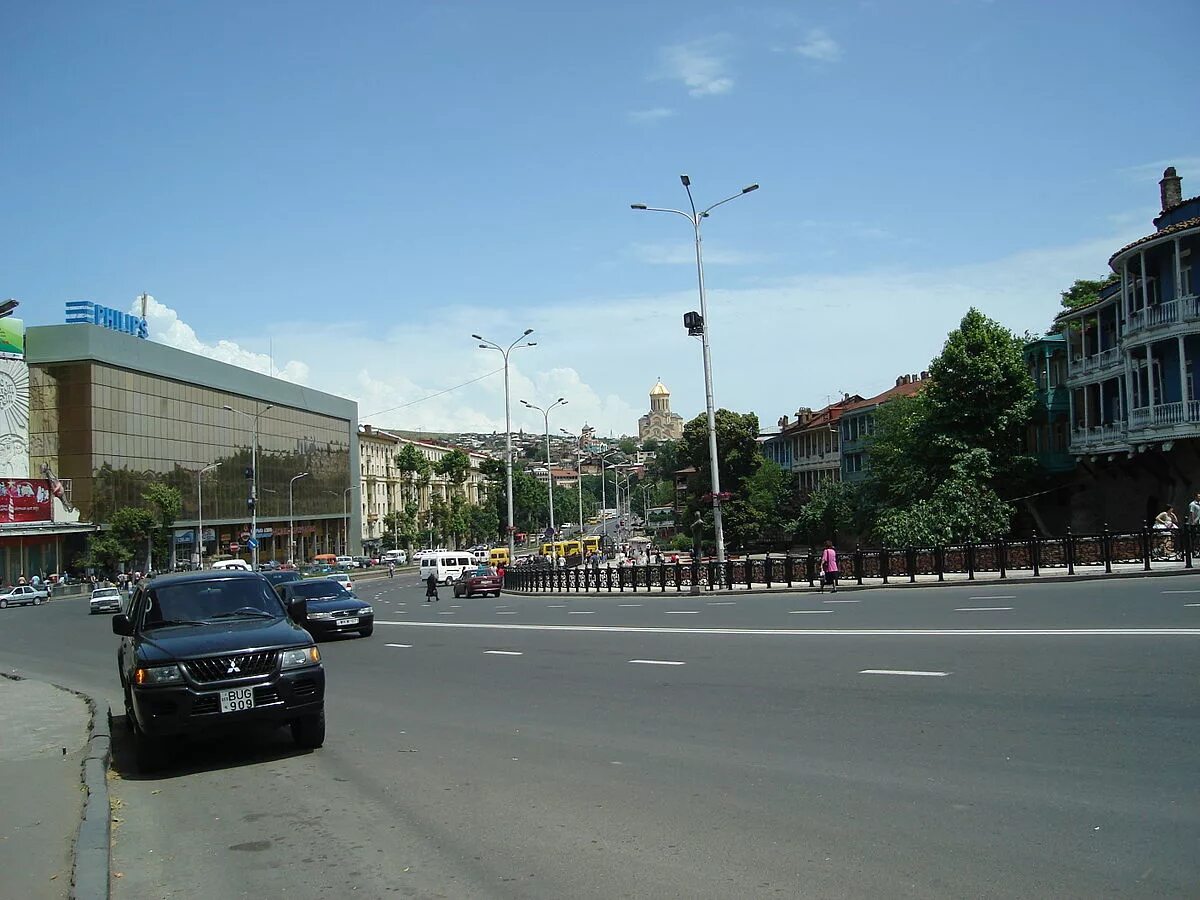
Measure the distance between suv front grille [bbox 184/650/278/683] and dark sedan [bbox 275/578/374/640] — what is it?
14.9 m

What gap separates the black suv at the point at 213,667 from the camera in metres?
9.21

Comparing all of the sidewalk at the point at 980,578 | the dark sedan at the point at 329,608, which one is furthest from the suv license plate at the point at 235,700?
the sidewalk at the point at 980,578

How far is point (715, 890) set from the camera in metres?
5.56

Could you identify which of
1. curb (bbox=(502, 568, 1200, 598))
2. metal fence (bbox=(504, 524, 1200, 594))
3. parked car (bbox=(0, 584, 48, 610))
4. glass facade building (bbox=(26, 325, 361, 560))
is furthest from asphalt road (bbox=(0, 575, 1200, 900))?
parked car (bbox=(0, 584, 48, 610))

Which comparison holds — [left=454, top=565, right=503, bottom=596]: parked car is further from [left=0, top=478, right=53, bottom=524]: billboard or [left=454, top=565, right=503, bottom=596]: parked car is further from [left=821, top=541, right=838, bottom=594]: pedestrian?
[left=0, top=478, right=53, bottom=524]: billboard

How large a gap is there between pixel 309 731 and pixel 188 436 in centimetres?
8993

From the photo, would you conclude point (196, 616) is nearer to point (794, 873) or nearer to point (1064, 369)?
point (794, 873)

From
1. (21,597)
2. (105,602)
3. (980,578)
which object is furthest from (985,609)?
(21,597)

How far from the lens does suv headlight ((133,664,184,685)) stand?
923 cm

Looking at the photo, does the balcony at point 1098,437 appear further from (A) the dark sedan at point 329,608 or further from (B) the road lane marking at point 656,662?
(B) the road lane marking at point 656,662

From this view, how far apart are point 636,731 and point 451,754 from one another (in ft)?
5.99

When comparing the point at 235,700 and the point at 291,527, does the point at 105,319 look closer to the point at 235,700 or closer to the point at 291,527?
the point at 291,527

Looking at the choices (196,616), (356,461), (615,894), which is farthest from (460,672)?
(356,461)

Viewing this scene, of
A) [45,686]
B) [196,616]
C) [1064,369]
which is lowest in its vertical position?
[45,686]
